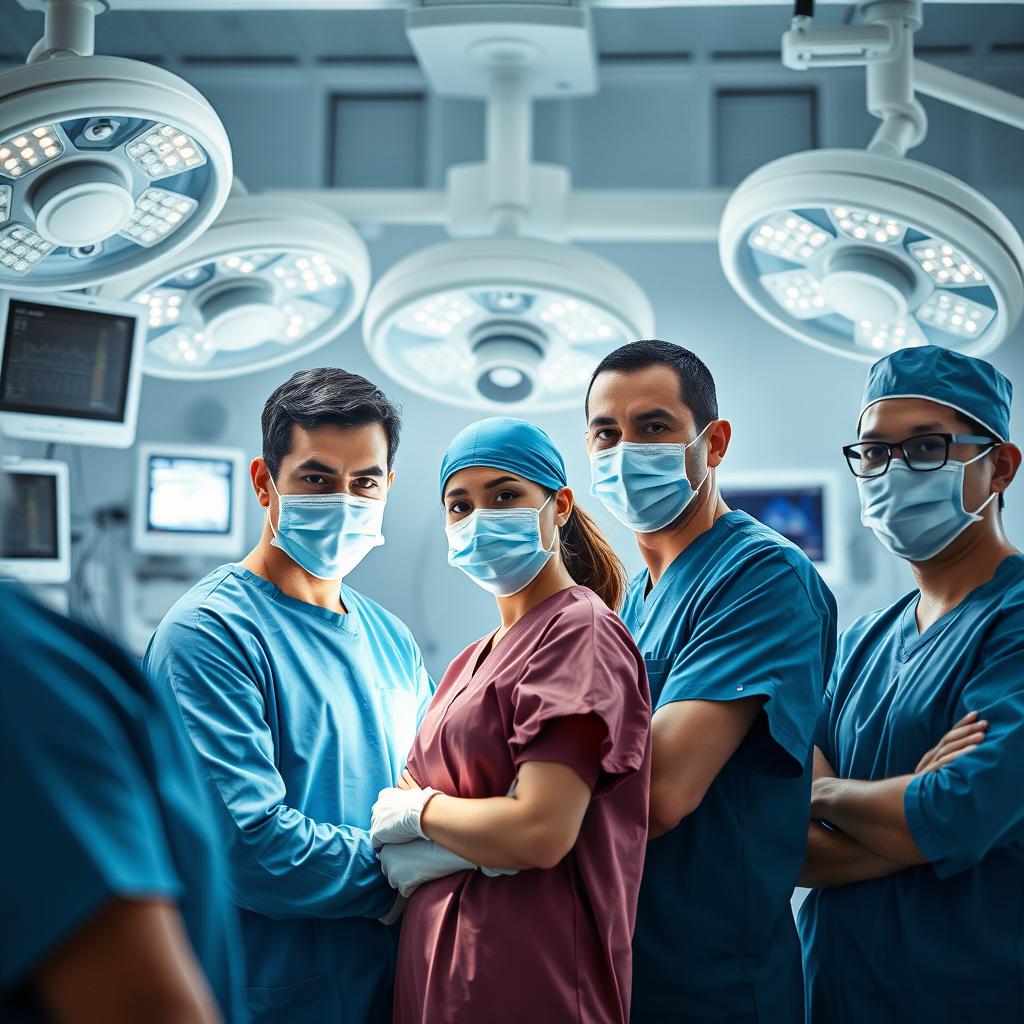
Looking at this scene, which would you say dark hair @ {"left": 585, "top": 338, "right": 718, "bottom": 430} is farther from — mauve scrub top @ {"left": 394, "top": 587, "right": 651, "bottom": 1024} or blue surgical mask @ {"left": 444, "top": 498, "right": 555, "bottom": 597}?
mauve scrub top @ {"left": 394, "top": 587, "right": 651, "bottom": 1024}

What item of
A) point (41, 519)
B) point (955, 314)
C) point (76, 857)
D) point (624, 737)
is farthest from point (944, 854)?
point (41, 519)

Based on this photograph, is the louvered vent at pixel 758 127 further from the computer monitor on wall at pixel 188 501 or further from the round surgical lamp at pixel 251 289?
the computer monitor on wall at pixel 188 501

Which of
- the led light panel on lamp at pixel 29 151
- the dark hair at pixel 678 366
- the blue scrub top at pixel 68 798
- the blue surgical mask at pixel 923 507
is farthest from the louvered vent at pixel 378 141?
the blue scrub top at pixel 68 798

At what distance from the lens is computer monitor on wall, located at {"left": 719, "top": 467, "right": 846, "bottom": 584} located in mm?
2883

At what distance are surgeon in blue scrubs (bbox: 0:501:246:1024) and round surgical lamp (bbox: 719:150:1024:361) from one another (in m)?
1.48

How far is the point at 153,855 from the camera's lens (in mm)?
587

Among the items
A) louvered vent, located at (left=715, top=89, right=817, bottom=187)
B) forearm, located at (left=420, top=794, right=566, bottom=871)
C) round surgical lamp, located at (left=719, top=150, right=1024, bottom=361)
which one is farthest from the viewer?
louvered vent, located at (left=715, top=89, right=817, bottom=187)

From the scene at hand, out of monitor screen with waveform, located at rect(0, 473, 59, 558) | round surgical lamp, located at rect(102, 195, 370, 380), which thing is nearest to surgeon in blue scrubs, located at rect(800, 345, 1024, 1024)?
round surgical lamp, located at rect(102, 195, 370, 380)

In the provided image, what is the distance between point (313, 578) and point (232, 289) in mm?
663

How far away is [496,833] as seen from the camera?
1.21m

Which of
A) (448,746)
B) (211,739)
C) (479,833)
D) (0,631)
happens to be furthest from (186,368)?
(0,631)

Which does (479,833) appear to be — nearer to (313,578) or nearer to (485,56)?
(313,578)

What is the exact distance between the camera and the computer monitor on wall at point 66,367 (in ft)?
7.60

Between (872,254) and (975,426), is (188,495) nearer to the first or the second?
(872,254)
